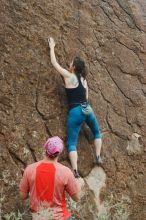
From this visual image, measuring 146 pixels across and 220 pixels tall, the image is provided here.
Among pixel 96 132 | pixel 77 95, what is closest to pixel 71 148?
pixel 96 132

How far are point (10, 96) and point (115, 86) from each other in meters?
2.78

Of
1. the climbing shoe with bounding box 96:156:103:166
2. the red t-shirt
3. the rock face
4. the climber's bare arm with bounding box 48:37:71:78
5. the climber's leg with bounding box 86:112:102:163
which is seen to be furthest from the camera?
the climbing shoe with bounding box 96:156:103:166

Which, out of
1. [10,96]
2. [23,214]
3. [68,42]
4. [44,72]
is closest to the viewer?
[23,214]

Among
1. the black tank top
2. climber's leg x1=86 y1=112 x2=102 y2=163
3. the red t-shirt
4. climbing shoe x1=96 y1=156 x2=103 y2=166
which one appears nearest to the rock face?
climbing shoe x1=96 y1=156 x2=103 y2=166

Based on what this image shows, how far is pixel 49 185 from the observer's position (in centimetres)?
649

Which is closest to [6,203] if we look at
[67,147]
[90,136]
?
[67,147]

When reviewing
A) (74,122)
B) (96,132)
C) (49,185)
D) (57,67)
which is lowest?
(96,132)

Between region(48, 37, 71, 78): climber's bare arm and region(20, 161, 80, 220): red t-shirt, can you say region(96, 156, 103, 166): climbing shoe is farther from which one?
region(20, 161, 80, 220): red t-shirt

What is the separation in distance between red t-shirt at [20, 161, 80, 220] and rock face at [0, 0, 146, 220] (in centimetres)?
192

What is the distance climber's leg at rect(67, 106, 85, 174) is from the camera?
914 centimetres

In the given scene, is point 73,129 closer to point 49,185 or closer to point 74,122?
point 74,122

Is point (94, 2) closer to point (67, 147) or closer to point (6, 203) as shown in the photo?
point (67, 147)

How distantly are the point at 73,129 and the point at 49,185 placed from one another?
287 centimetres

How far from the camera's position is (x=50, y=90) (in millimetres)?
9742
